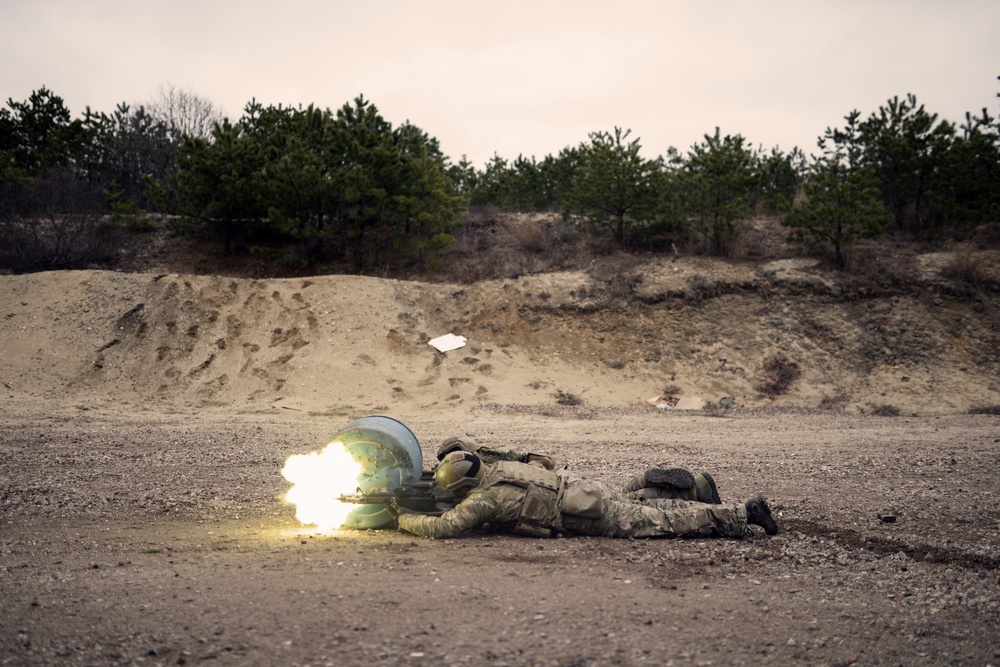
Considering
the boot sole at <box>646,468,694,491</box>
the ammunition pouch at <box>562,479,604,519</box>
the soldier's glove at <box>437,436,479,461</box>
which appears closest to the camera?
the ammunition pouch at <box>562,479,604,519</box>

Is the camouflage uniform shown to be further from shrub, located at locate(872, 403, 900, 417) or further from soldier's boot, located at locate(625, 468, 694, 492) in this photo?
shrub, located at locate(872, 403, 900, 417)

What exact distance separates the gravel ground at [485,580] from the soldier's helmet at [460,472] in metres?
0.50

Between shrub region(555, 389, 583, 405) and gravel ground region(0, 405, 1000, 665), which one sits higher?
gravel ground region(0, 405, 1000, 665)

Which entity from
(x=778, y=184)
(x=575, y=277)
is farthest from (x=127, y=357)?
(x=778, y=184)

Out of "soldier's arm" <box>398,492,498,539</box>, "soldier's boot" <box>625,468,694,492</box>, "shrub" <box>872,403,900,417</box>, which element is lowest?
"shrub" <box>872,403,900,417</box>

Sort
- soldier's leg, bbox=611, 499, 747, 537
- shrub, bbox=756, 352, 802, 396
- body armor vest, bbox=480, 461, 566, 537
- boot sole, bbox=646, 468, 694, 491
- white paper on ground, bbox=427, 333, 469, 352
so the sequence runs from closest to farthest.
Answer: body armor vest, bbox=480, 461, 566, 537, soldier's leg, bbox=611, 499, 747, 537, boot sole, bbox=646, 468, 694, 491, shrub, bbox=756, 352, 802, 396, white paper on ground, bbox=427, 333, 469, 352

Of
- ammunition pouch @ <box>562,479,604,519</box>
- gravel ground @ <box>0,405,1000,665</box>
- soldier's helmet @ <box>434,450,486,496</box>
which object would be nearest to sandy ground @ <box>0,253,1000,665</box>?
gravel ground @ <box>0,405,1000,665</box>

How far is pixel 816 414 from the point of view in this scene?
701 inches

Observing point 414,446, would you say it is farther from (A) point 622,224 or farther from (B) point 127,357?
(A) point 622,224

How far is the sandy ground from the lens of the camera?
431 centimetres

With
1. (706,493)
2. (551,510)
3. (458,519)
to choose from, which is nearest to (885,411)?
(706,493)

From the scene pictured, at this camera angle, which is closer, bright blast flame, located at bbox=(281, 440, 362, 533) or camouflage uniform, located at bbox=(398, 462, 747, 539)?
camouflage uniform, located at bbox=(398, 462, 747, 539)

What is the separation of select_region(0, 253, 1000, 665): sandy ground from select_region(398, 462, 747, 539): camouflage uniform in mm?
165

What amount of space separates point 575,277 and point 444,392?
781 centimetres
